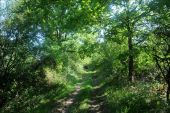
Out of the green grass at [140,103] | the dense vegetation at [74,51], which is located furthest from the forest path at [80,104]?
the green grass at [140,103]

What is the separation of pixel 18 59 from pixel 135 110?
981cm

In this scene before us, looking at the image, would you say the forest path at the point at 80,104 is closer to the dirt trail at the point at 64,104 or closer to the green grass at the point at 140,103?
the dirt trail at the point at 64,104

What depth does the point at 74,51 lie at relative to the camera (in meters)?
31.6

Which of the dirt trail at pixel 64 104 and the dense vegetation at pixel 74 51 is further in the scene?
the dirt trail at pixel 64 104

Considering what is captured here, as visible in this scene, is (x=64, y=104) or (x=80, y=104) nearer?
(x=80, y=104)

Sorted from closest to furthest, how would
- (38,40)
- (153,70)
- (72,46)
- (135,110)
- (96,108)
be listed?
1. (135,110)
2. (96,108)
3. (38,40)
4. (153,70)
5. (72,46)

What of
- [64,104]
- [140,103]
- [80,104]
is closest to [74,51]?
[64,104]

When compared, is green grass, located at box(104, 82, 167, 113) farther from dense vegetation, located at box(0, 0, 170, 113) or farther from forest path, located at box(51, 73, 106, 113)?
forest path, located at box(51, 73, 106, 113)

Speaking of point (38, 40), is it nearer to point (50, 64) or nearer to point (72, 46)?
point (50, 64)

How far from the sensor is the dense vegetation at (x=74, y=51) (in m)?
11.8

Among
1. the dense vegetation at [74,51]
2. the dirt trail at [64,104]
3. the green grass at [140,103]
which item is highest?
the dense vegetation at [74,51]

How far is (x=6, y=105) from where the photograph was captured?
21.2 metres

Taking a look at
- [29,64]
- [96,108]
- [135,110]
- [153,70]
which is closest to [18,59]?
[29,64]

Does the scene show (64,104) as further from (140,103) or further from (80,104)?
(140,103)
